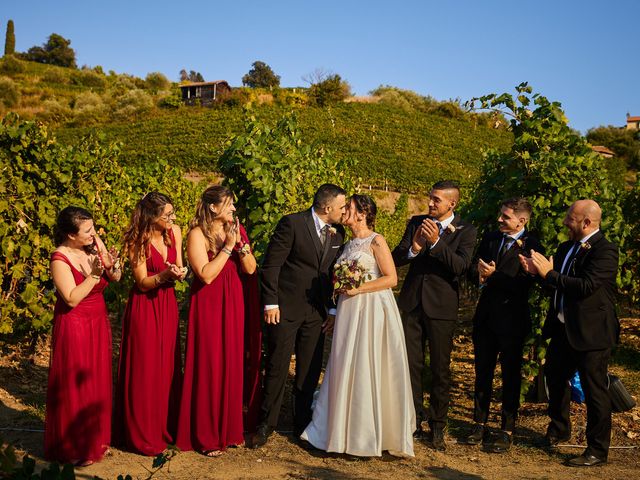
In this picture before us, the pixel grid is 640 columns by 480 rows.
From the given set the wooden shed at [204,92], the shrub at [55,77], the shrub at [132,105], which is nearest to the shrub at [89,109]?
the shrub at [132,105]

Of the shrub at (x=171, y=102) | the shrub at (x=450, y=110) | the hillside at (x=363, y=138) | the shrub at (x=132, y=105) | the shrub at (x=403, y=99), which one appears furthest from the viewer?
the shrub at (x=403, y=99)

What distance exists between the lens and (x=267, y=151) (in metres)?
6.75

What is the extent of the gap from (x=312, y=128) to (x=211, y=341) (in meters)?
50.8

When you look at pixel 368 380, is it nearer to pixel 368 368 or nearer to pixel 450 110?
pixel 368 368

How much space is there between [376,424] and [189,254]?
1.95 meters

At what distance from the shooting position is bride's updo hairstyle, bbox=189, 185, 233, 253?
4.96m

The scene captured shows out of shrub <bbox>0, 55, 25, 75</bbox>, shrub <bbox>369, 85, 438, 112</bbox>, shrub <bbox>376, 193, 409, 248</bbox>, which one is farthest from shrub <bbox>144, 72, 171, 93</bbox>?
shrub <bbox>376, 193, 409, 248</bbox>

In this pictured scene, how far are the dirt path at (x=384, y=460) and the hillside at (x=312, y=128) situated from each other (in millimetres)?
37915

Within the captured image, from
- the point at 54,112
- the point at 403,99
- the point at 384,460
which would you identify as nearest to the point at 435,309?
the point at 384,460

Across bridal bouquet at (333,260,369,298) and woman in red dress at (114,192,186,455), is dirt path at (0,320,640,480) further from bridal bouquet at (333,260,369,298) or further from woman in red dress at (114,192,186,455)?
bridal bouquet at (333,260,369,298)

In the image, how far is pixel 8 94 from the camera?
202 feet

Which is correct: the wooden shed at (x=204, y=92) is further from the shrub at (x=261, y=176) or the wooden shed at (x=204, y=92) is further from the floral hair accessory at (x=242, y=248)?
the floral hair accessory at (x=242, y=248)

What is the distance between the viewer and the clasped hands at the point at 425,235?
494cm

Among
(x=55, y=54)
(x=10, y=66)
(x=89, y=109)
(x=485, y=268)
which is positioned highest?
(x=55, y=54)
